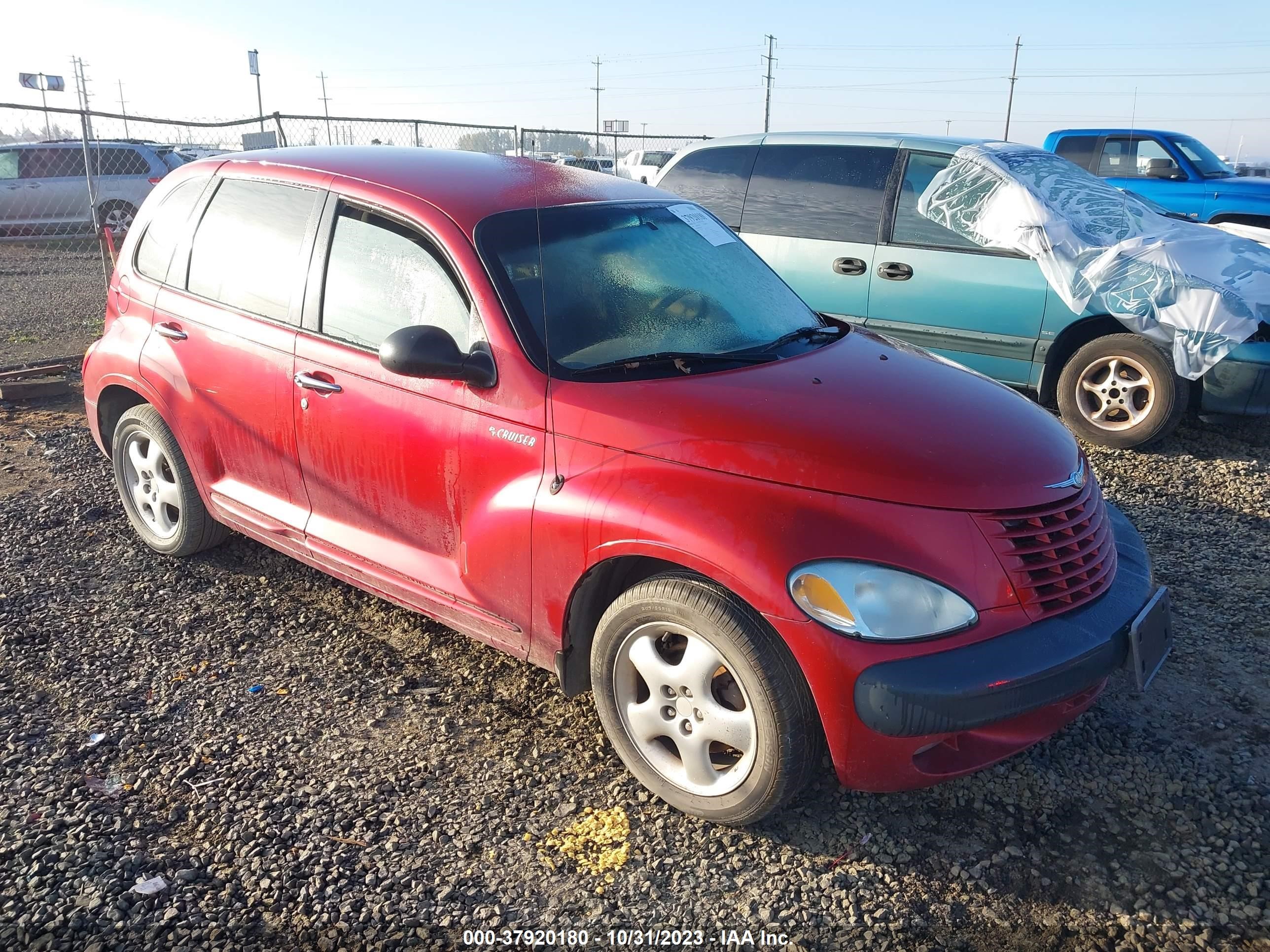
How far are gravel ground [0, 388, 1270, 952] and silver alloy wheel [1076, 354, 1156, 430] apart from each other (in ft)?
7.15

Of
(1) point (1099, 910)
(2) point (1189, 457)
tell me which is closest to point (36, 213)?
(2) point (1189, 457)

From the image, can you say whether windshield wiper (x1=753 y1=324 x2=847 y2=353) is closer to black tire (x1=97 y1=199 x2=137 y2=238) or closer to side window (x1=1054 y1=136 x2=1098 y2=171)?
side window (x1=1054 y1=136 x2=1098 y2=171)

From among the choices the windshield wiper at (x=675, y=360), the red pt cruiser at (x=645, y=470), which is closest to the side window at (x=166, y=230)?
the red pt cruiser at (x=645, y=470)

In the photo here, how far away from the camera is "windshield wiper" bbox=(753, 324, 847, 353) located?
328 centimetres

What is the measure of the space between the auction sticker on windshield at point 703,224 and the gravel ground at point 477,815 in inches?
73.0

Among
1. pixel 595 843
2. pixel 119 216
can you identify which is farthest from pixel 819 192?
pixel 119 216

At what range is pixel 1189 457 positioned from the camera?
5.73 meters

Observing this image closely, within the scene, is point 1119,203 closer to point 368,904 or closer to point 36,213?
point 368,904

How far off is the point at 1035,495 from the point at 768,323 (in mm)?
1203

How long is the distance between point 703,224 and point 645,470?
Result: 1.57m

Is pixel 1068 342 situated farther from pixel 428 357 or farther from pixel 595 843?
pixel 595 843

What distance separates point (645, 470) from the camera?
265 cm

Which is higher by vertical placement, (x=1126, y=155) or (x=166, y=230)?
(x=1126, y=155)

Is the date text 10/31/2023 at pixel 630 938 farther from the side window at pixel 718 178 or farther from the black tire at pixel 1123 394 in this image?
the side window at pixel 718 178
